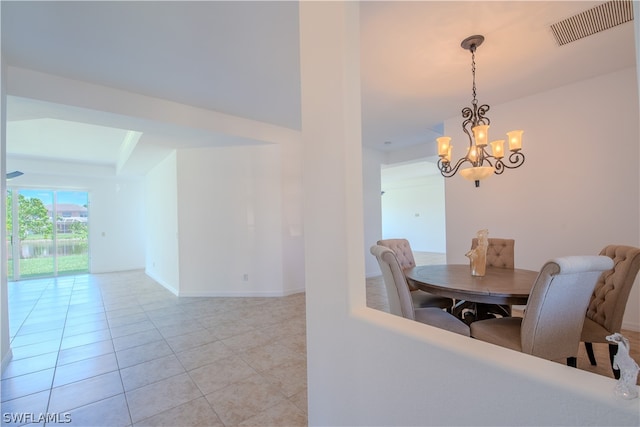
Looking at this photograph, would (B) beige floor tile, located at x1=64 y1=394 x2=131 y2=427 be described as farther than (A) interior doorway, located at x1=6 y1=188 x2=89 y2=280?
No

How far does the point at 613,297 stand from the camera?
1.94m

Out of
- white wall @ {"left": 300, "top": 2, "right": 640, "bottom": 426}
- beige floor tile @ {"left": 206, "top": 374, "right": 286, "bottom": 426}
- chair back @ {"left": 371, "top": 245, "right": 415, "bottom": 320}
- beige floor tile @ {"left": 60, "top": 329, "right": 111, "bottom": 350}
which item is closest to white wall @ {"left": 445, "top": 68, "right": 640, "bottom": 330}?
chair back @ {"left": 371, "top": 245, "right": 415, "bottom": 320}

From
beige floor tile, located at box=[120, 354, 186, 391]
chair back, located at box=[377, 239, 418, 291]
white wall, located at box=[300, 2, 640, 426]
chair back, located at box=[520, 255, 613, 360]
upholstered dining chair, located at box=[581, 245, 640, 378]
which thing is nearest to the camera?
white wall, located at box=[300, 2, 640, 426]

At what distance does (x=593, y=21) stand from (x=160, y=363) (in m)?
4.58

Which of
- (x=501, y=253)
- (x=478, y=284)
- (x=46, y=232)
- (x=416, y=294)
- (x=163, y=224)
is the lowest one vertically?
(x=416, y=294)

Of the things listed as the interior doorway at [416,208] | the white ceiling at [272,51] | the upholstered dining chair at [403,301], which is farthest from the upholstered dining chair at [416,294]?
the interior doorway at [416,208]

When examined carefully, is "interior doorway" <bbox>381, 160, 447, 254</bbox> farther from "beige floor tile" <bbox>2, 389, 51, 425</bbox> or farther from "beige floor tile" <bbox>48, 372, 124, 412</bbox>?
"beige floor tile" <bbox>2, 389, 51, 425</bbox>

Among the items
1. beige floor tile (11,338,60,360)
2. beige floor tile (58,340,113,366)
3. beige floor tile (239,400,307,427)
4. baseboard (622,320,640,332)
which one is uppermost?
baseboard (622,320,640,332)

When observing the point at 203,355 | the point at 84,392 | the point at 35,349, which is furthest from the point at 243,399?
the point at 35,349

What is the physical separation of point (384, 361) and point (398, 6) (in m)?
2.24

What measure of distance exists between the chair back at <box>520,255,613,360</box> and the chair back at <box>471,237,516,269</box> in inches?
50.4

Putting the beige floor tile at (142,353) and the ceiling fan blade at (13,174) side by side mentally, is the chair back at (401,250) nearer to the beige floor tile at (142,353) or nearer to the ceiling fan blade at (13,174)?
the beige floor tile at (142,353)

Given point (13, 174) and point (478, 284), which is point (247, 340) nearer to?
point (478, 284)

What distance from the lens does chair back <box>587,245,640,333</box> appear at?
190cm
